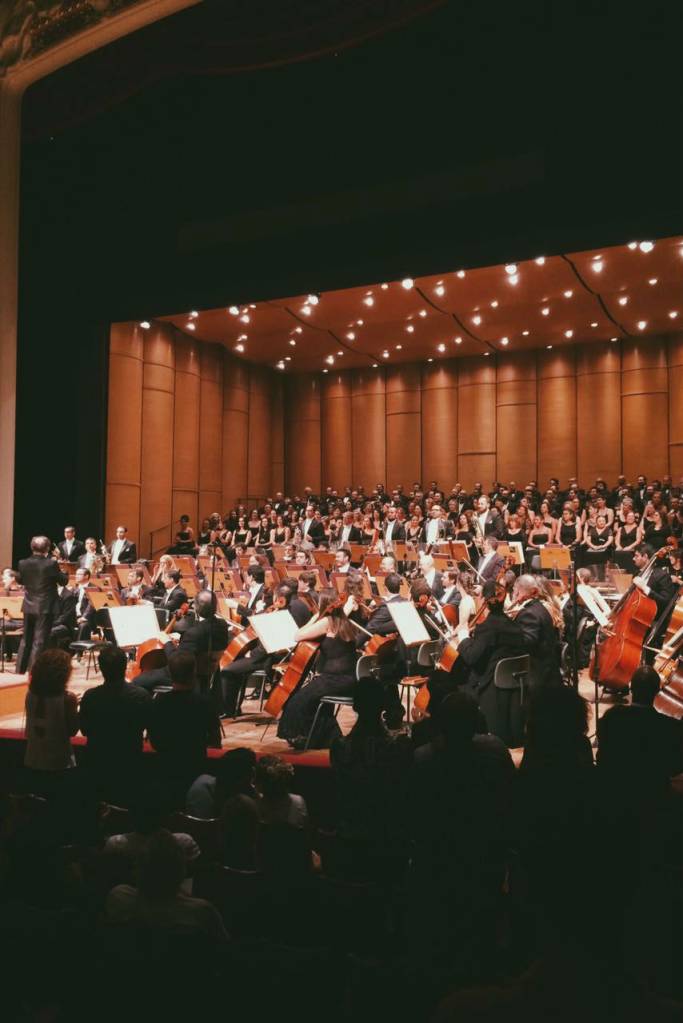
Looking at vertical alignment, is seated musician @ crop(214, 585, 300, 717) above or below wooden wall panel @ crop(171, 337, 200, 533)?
below

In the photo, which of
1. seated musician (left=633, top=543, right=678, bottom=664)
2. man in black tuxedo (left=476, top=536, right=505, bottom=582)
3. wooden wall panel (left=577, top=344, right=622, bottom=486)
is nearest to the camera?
seated musician (left=633, top=543, right=678, bottom=664)

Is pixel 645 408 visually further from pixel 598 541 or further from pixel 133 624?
pixel 133 624

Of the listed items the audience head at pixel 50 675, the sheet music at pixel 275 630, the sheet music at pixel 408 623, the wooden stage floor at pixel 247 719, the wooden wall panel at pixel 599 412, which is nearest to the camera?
the audience head at pixel 50 675

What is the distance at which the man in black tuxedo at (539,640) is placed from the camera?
609 centimetres

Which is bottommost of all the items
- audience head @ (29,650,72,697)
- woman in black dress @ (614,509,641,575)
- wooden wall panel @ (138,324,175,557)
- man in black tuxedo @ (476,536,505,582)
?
audience head @ (29,650,72,697)

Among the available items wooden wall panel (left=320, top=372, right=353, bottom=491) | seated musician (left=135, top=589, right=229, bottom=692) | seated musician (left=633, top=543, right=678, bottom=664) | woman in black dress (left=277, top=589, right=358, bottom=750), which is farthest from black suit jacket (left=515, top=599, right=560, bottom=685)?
wooden wall panel (left=320, top=372, right=353, bottom=491)

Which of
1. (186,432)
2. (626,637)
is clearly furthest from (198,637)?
(186,432)

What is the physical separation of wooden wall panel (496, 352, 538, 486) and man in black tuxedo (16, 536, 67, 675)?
48.5 ft

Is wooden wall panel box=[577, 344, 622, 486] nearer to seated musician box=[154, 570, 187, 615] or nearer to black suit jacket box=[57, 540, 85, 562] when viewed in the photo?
black suit jacket box=[57, 540, 85, 562]

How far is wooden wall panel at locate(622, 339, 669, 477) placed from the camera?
65.7ft

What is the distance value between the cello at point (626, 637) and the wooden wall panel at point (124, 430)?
1226cm

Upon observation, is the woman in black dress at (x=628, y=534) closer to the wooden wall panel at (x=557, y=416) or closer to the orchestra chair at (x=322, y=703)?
the wooden wall panel at (x=557, y=416)

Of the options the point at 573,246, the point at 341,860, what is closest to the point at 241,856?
the point at 341,860

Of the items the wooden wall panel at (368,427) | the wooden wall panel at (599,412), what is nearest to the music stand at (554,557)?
the wooden wall panel at (599,412)
